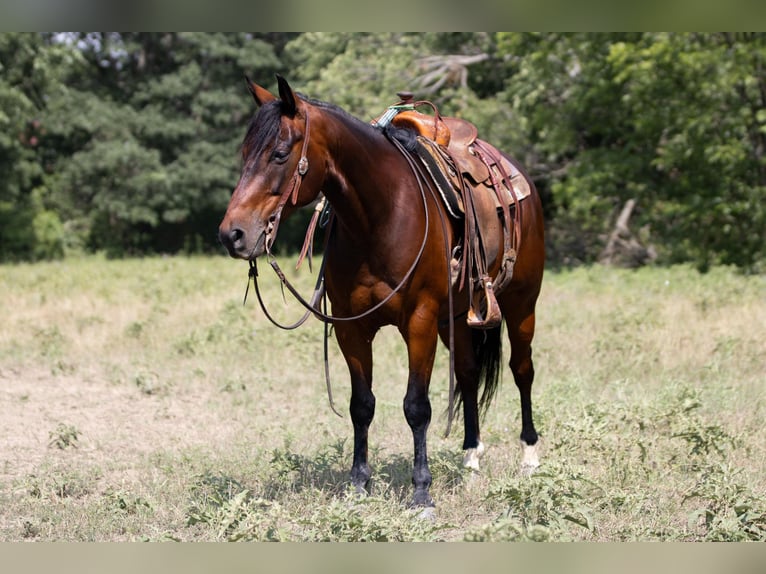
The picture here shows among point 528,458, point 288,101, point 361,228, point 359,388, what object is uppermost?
point 288,101

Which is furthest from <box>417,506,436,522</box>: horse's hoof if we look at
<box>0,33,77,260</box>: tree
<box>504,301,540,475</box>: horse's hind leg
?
<box>0,33,77,260</box>: tree

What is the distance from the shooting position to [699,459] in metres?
5.60

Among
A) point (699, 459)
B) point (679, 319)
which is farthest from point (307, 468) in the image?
point (679, 319)

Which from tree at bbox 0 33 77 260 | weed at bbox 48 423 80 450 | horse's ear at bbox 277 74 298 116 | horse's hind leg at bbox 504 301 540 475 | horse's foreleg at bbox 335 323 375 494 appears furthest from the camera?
tree at bbox 0 33 77 260

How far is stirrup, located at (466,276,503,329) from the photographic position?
16.4ft

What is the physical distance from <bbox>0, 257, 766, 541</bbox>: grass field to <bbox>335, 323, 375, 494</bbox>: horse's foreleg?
0.44 feet

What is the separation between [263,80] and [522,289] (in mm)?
22249

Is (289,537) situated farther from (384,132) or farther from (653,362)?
(653,362)

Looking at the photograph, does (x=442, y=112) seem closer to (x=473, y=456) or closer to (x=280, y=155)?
(x=473, y=456)

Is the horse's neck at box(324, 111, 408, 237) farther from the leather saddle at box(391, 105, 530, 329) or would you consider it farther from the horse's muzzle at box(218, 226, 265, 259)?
the horse's muzzle at box(218, 226, 265, 259)

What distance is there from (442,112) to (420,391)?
52.9 feet

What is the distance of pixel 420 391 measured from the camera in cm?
467

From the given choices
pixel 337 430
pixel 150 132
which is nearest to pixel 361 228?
pixel 337 430

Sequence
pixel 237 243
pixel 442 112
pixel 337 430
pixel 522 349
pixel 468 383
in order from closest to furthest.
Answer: pixel 237 243 → pixel 468 383 → pixel 522 349 → pixel 337 430 → pixel 442 112
